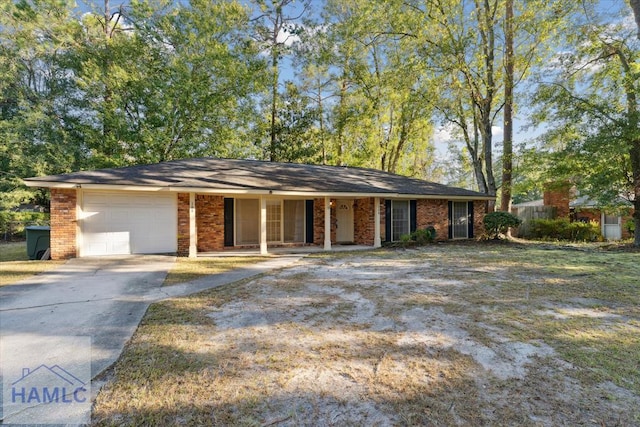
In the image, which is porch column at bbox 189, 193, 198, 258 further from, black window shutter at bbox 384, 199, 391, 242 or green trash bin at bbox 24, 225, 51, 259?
black window shutter at bbox 384, 199, 391, 242

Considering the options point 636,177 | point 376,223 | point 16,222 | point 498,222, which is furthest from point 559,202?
point 16,222

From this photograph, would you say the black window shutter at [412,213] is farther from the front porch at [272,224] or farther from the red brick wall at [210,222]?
the red brick wall at [210,222]

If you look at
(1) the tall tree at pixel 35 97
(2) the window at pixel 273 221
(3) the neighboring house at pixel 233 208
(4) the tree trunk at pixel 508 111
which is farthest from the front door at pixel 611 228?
(1) the tall tree at pixel 35 97

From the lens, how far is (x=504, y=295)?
4.97 m

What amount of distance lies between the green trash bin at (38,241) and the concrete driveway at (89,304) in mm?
2094

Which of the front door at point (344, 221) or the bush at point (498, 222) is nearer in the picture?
the front door at point (344, 221)

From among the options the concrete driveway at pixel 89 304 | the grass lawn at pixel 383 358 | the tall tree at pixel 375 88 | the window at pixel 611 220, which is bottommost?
the grass lawn at pixel 383 358

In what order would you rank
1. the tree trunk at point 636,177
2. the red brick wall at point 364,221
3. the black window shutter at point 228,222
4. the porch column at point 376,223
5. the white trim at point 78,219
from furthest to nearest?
1. the red brick wall at point 364,221
2. the porch column at point 376,223
3. the tree trunk at point 636,177
4. the black window shutter at point 228,222
5. the white trim at point 78,219

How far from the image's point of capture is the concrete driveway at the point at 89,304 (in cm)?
301

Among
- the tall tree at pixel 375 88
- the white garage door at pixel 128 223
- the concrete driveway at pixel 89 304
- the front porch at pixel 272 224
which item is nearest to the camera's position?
the concrete driveway at pixel 89 304

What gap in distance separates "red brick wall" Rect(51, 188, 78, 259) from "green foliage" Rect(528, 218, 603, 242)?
1945cm

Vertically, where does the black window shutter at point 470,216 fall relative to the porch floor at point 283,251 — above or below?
above

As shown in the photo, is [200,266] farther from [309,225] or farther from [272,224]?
[309,225]

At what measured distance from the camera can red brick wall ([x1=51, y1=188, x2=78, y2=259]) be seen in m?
8.06
